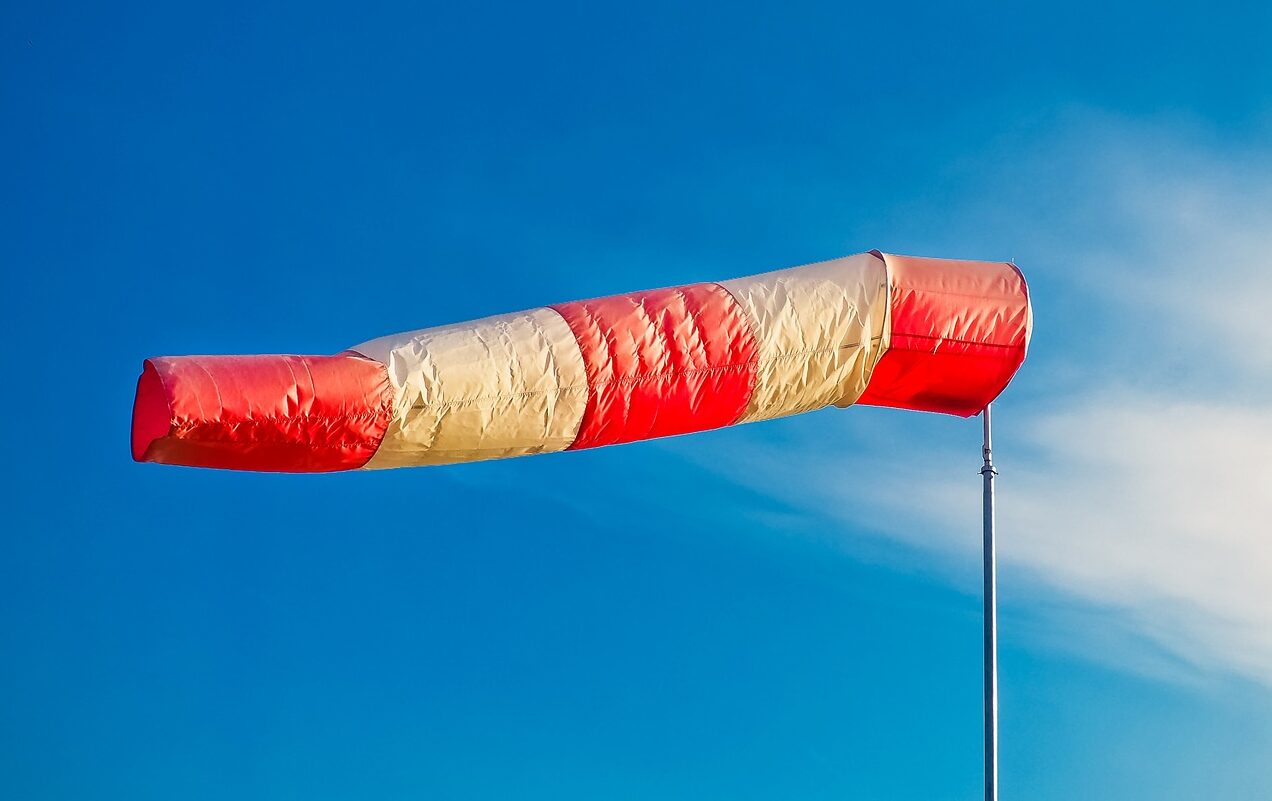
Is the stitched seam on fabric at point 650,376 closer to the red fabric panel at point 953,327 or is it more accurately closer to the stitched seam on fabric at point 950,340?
the stitched seam on fabric at point 950,340

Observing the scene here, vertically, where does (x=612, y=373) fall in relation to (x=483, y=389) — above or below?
above

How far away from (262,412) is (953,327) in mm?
3809

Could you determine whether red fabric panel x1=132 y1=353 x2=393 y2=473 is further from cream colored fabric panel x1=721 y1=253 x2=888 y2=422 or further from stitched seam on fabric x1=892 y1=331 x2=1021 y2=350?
stitched seam on fabric x1=892 y1=331 x2=1021 y2=350

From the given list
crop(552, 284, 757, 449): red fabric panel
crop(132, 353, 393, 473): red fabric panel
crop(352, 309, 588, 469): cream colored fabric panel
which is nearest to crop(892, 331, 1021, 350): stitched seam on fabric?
crop(552, 284, 757, 449): red fabric panel

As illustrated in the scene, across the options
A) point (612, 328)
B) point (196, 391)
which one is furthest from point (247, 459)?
point (612, 328)

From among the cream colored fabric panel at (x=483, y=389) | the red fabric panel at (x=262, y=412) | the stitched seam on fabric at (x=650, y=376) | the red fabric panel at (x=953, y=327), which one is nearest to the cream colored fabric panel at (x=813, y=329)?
the stitched seam on fabric at (x=650, y=376)

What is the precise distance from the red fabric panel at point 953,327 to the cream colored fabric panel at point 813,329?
0.12m

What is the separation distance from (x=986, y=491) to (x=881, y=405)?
757mm

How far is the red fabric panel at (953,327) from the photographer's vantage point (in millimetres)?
8016

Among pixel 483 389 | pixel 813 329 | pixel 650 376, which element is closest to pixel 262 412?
pixel 483 389

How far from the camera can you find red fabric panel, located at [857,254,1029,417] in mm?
8016

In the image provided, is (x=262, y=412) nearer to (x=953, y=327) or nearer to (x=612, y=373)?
(x=612, y=373)

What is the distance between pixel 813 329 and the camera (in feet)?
25.8

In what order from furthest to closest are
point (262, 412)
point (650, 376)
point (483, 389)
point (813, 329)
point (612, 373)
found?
point (813, 329) < point (650, 376) < point (612, 373) < point (483, 389) < point (262, 412)
